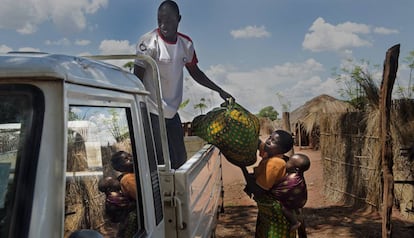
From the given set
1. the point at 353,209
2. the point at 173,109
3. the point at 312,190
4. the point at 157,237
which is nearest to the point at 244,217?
the point at 353,209

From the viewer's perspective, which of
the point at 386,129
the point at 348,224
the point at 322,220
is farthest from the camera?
the point at 322,220

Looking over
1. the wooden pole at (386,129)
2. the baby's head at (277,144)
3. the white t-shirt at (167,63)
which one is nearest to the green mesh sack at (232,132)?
the baby's head at (277,144)

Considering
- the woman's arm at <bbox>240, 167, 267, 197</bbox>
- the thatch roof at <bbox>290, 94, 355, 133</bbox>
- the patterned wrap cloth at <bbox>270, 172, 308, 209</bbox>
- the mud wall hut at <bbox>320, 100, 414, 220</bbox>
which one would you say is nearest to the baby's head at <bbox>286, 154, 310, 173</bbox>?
the patterned wrap cloth at <bbox>270, 172, 308, 209</bbox>

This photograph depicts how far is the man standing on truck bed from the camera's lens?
3.80 metres

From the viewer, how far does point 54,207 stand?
4.17ft

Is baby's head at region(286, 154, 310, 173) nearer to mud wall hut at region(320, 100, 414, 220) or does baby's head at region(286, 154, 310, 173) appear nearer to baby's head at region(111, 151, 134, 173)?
baby's head at region(111, 151, 134, 173)

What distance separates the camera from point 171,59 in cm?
382

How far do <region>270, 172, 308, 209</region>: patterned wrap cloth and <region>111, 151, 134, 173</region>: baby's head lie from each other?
7.25 ft

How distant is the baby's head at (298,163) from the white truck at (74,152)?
1.72 metres

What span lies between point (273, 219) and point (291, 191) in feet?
1.13

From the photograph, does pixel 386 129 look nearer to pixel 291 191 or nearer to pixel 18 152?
pixel 291 191

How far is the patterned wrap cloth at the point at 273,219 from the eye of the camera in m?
4.09

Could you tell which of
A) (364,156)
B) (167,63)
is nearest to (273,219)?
(167,63)

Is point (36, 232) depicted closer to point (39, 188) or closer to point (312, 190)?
point (39, 188)
